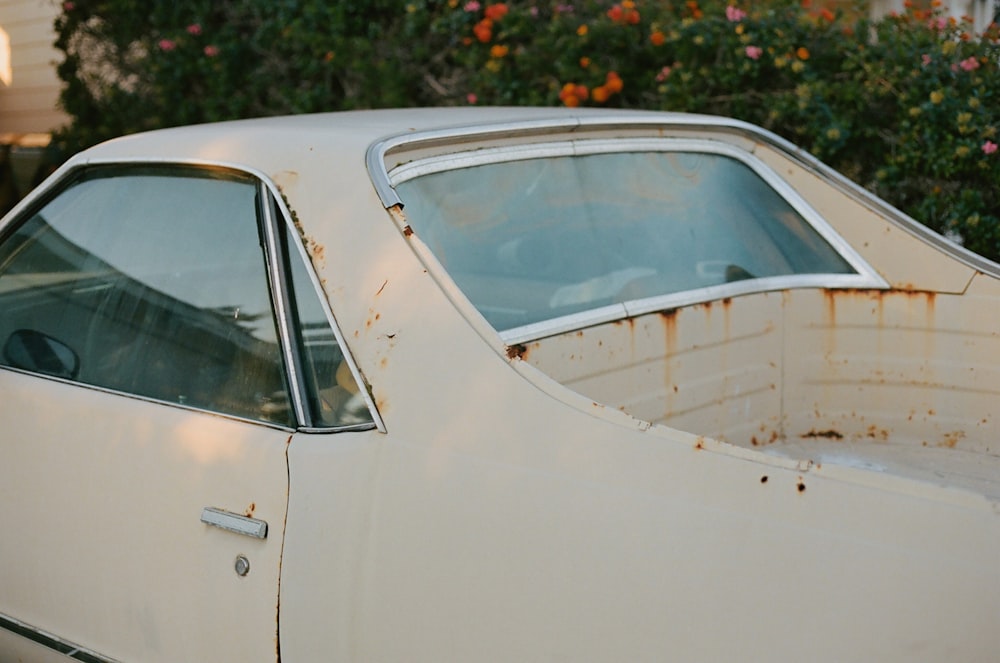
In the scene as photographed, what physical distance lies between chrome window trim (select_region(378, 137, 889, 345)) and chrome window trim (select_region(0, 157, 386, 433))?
0.81 feet

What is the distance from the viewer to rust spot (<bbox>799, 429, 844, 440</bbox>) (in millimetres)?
3328

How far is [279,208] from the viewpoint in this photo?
236 centimetres

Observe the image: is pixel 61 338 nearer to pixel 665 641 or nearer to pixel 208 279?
pixel 208 279

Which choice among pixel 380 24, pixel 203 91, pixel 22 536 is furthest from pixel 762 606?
pixel 203 91

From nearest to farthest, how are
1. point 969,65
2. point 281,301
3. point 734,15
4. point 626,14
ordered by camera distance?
point 281,301
point 969,65
point 734,15
point 626,14

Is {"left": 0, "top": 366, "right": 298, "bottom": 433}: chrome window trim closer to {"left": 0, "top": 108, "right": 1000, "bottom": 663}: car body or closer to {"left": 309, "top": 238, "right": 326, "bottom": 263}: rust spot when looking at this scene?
{"left": 0, "top": 108, "right": 1000, "bottom": 663}: car body

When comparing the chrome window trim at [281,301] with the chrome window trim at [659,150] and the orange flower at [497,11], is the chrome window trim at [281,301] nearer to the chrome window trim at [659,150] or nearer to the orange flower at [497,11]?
the chrome window trim at [659,150]

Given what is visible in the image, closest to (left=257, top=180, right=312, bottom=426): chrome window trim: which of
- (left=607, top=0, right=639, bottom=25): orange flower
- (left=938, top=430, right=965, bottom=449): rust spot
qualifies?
(left=938, top=430, right=965, bottom=449): rust spot

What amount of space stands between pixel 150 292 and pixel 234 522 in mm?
697

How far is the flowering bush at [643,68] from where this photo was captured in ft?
16.3

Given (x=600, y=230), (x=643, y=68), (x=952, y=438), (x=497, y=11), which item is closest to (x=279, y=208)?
(x=600, y=230)

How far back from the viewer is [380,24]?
295 inches

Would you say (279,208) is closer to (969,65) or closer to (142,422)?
(142,422)

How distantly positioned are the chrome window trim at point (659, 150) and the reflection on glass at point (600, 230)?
0.06ft
